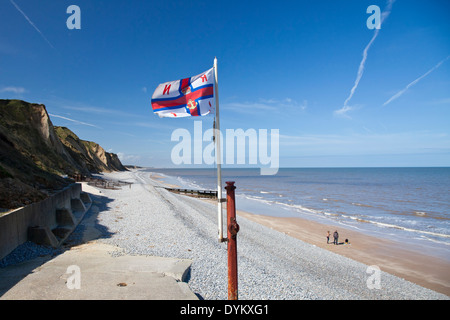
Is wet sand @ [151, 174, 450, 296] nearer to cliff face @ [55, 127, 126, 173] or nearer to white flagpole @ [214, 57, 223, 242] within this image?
white flagpole @ [214, 57, 223, 242]

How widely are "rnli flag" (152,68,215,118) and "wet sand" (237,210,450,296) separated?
597 inches

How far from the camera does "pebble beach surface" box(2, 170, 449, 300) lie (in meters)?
8.62

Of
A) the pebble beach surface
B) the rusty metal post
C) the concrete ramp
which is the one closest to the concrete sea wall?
the pebble beach surface

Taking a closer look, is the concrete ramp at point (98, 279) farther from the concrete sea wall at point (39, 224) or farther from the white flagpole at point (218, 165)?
the white flagpole at point (218, 165)

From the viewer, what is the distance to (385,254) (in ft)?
58.3

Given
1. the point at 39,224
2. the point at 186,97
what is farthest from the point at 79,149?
the point at 186,97

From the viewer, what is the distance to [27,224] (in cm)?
1002

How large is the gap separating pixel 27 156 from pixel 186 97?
23.4 m

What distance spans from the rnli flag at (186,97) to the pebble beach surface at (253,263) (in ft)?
17.4

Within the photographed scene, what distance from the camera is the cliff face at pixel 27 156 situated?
36.9 feet
